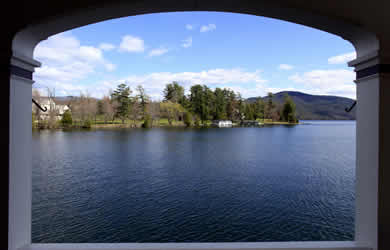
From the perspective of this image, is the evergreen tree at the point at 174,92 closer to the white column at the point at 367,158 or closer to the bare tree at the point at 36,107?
the bare tree at the point at 36,107

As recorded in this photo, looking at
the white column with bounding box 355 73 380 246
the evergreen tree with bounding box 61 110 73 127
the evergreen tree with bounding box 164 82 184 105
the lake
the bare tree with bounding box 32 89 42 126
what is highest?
the evergreen tree with bounding box 164 82 184 105

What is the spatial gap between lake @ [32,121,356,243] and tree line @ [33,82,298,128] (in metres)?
20.7

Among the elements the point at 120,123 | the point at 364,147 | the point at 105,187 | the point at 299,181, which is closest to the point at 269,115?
the point at 120,123

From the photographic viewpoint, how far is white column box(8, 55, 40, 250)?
5.18 ft

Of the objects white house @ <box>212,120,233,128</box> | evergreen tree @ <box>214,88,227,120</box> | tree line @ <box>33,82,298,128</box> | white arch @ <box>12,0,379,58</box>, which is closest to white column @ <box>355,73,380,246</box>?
white arch @ <box>12,0,379,58</box>

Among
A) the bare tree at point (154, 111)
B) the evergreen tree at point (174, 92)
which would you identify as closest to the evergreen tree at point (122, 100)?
the bare tree at point (154, 111)

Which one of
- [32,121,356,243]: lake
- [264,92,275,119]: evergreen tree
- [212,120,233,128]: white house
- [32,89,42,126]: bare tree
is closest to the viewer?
[32,121,356,243]: lake

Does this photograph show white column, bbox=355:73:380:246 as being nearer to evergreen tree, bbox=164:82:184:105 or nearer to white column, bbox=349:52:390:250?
white column, bbox=349:52:390:250

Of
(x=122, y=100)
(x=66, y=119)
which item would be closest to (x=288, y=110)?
(x=122, y=100)

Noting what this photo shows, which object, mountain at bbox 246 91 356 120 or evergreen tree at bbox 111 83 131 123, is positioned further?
mountain at bbox 246 91 356 120

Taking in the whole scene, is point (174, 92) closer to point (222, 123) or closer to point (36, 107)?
point (222, 123)

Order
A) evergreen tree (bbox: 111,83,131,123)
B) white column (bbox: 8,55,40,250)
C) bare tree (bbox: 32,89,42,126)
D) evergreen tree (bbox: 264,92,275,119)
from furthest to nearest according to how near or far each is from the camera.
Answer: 1. evergreen tree (bbox: 264,92,275,119)
2. evergreen tree (bbox: 111,83,131,123)
3. bare tree (bbox: 32,89,42,126)
4. white column (bbox: 8,55,40,250)

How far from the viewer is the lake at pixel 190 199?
18.8 feet

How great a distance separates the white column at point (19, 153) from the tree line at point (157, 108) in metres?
30.7
